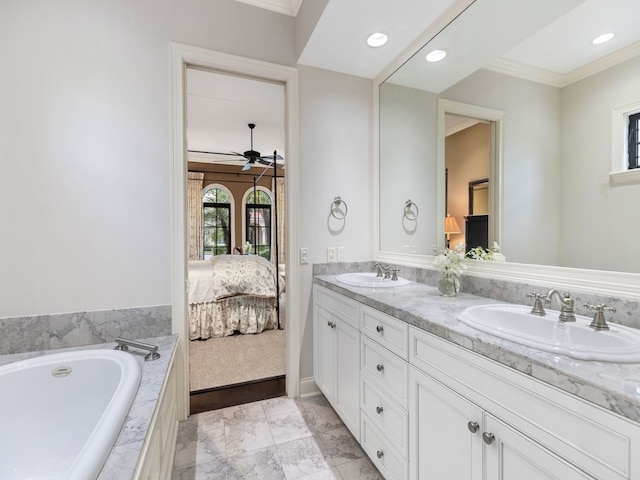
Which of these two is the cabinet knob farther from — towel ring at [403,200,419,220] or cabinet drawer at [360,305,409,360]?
towel ring at [403,200,419,220]

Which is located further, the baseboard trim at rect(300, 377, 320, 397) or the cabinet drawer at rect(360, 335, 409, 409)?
the baseboard trim at rect(300, 377, 320, 397)

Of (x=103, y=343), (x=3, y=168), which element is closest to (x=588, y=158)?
(x=103, y=343)

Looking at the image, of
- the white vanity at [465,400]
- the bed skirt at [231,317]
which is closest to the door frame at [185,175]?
the white vanity at [465,400]

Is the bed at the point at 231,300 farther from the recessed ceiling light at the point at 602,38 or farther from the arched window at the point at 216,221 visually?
the arched window at the point at 216,221

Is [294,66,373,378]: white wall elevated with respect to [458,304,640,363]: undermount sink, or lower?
elevated

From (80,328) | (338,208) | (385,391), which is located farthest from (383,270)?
(80,328)

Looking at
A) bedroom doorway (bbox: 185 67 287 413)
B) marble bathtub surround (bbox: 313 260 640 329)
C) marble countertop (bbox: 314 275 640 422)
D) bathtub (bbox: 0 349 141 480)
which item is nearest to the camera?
marble countertop (bbox: 314 275 640 422)

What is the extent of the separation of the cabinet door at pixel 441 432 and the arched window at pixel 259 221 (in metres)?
6.53

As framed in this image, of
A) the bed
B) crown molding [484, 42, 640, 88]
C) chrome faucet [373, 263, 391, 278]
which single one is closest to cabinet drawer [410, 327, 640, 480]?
chrome faucet [373, 263, 391, 278]

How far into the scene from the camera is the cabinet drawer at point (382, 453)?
4.28 feet

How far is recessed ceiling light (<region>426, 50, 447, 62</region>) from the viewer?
1918 millimetres

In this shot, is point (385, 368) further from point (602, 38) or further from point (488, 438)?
point (602, 38)

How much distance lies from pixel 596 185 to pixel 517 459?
1012 mm

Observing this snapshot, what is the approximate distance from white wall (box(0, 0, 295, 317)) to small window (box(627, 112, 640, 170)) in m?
2.21
